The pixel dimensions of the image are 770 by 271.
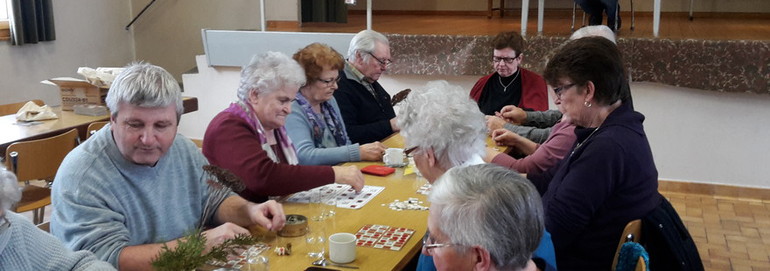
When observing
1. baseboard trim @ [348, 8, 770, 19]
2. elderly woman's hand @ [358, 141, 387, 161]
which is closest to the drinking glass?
elderly woman's hand @ [358, 141, 387, 161]

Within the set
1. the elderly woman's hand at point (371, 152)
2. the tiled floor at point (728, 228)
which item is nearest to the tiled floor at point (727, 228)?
the tiled floor at point (728, 228)

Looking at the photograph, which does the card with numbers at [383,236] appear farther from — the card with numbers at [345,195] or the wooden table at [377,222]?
the card with numbers at [345,195]

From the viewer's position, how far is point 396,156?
10.3ft

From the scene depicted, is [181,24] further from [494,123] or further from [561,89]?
[561,89]

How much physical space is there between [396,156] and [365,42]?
1112 mm

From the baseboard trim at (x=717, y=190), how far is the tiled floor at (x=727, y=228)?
0.05 m

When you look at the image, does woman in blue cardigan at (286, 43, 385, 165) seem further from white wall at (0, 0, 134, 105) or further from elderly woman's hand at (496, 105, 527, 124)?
white wall at (0, 0, 134, 105)

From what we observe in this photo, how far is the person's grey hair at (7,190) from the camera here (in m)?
1.59

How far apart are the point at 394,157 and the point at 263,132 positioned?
2.21 ft

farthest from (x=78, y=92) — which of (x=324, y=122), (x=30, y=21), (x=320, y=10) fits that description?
(x=320, y=10)

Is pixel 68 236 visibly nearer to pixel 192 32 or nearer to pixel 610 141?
pixel 610 141

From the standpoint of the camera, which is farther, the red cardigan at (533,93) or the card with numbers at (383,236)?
the red cardigan at (533,93)

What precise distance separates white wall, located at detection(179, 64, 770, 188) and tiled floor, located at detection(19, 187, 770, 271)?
190 mm

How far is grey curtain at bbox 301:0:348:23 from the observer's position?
7.90 metres
